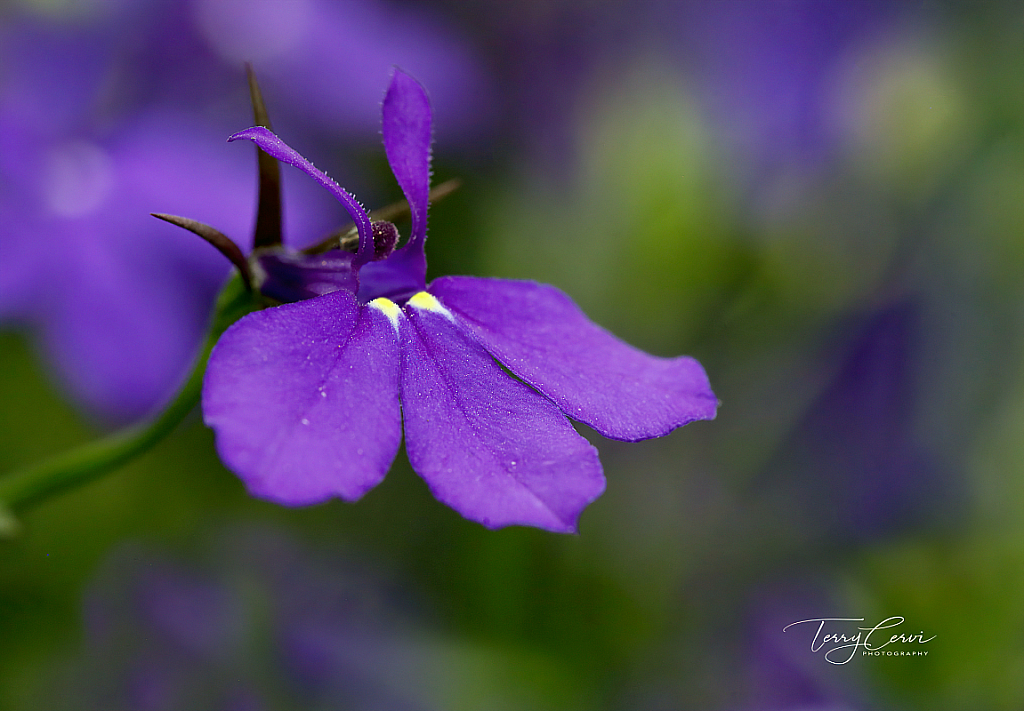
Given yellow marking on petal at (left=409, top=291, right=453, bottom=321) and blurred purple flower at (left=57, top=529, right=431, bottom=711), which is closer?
yellow marking on petal at (left=409, top=291, right=453, bottom=321)

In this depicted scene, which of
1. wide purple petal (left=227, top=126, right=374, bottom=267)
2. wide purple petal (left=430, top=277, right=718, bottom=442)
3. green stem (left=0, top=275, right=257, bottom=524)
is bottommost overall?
green stem (left=0, top=275, right=257, bottom=524)

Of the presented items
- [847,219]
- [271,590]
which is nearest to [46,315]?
[271,590]

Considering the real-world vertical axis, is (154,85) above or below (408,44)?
below

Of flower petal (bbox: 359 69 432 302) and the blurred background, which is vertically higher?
flower petal (bbox: 359 69 432 302)

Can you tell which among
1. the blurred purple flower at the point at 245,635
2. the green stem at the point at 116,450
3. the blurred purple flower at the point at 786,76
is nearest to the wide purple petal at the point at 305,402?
the green stem at the point at 116,450

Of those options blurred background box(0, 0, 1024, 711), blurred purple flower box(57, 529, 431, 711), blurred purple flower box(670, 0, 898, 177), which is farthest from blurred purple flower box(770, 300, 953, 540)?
blurred purple flower box(57, 529, 431, 711)

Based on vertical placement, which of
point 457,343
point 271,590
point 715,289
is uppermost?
point 457,343

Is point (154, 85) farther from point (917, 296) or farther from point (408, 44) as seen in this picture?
point (917, 296)
